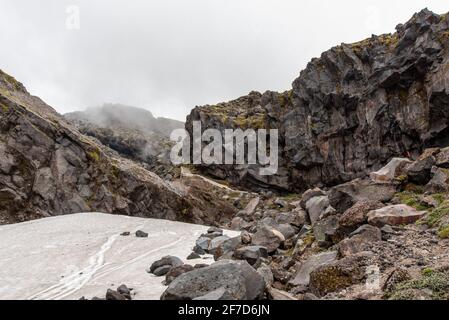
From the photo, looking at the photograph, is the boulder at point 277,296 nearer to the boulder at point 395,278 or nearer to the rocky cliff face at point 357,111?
the boulder at point 395,278

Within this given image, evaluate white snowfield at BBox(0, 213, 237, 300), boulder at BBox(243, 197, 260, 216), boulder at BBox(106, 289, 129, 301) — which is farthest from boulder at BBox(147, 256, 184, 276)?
boulder at BBox(243, 197, 260, 216)

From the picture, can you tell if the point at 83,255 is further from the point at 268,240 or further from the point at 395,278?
the point at 395,278

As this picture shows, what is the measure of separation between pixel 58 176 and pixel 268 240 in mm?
30854

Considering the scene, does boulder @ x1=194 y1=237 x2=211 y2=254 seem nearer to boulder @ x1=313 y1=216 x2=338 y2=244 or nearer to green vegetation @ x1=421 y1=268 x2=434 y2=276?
boulder @ x1=313 y1=216 x2=338 y2=244

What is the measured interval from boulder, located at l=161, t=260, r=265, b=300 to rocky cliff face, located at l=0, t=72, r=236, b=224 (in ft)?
111

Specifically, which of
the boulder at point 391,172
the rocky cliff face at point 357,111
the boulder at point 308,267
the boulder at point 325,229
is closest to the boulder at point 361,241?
the boulder at point 308,267

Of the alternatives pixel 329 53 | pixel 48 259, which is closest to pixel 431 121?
pixel 329 53

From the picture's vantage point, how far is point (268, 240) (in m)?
24.9

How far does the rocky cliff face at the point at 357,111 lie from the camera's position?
8012cm

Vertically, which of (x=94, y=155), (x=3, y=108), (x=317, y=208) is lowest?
(x=317, y=208)

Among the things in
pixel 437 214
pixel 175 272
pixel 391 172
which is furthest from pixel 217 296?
pixel 391 172

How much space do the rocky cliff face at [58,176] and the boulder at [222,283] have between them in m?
33.8

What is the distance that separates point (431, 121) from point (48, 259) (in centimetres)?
7983

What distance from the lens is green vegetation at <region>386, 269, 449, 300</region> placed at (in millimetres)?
11016
